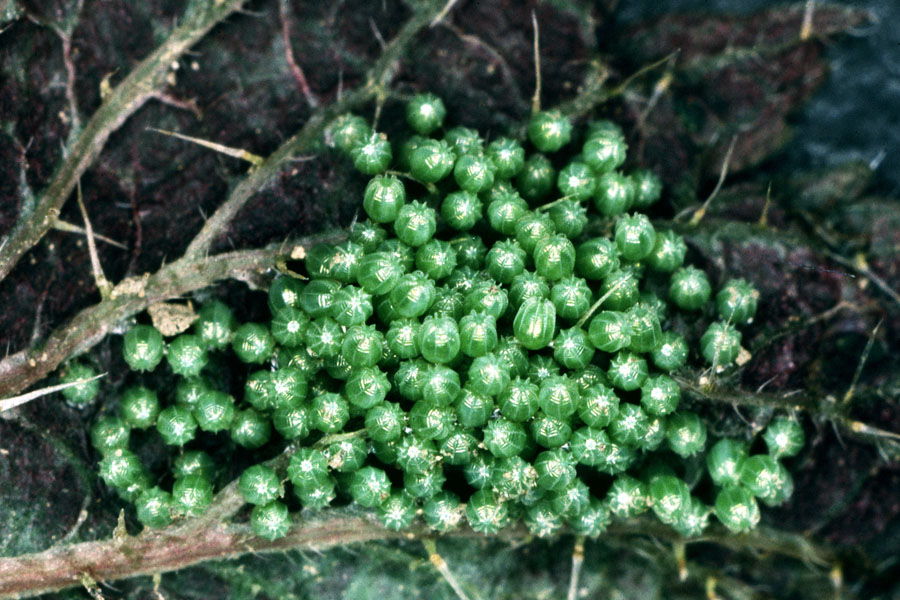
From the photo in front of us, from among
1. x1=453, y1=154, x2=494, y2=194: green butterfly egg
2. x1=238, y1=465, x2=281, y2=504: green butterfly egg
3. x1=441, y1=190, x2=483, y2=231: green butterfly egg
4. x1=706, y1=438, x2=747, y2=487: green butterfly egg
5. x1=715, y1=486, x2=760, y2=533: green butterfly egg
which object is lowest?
x1=715, y1=486, x2=760, y2=533: green butterfly egg

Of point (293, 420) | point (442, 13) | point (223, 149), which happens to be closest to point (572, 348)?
point (293, 420)

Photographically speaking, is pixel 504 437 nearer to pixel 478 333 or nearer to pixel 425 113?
pixel 478 333

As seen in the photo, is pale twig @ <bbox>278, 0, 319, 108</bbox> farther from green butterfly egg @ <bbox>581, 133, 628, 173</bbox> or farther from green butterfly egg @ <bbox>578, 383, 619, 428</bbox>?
green butterfly egg @ <bbox>578, 383, 619, 428</bbox>

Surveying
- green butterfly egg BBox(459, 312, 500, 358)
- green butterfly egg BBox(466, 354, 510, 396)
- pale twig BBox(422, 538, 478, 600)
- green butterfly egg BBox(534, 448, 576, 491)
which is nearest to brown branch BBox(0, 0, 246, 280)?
green butterfly egg BBox(459, 312, 500, 358)

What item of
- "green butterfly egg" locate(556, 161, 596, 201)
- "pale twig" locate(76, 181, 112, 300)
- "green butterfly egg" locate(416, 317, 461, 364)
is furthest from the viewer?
"green butterfly egg" locate(556, 161, 596, 201)

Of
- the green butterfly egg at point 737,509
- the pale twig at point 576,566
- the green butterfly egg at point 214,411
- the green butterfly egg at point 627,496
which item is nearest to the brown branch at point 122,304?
the green butterfly egg at point 214,411

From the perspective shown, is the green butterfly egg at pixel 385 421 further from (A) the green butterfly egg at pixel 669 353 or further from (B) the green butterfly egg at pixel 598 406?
(A) the green butterfly egg at pixel 669 353
